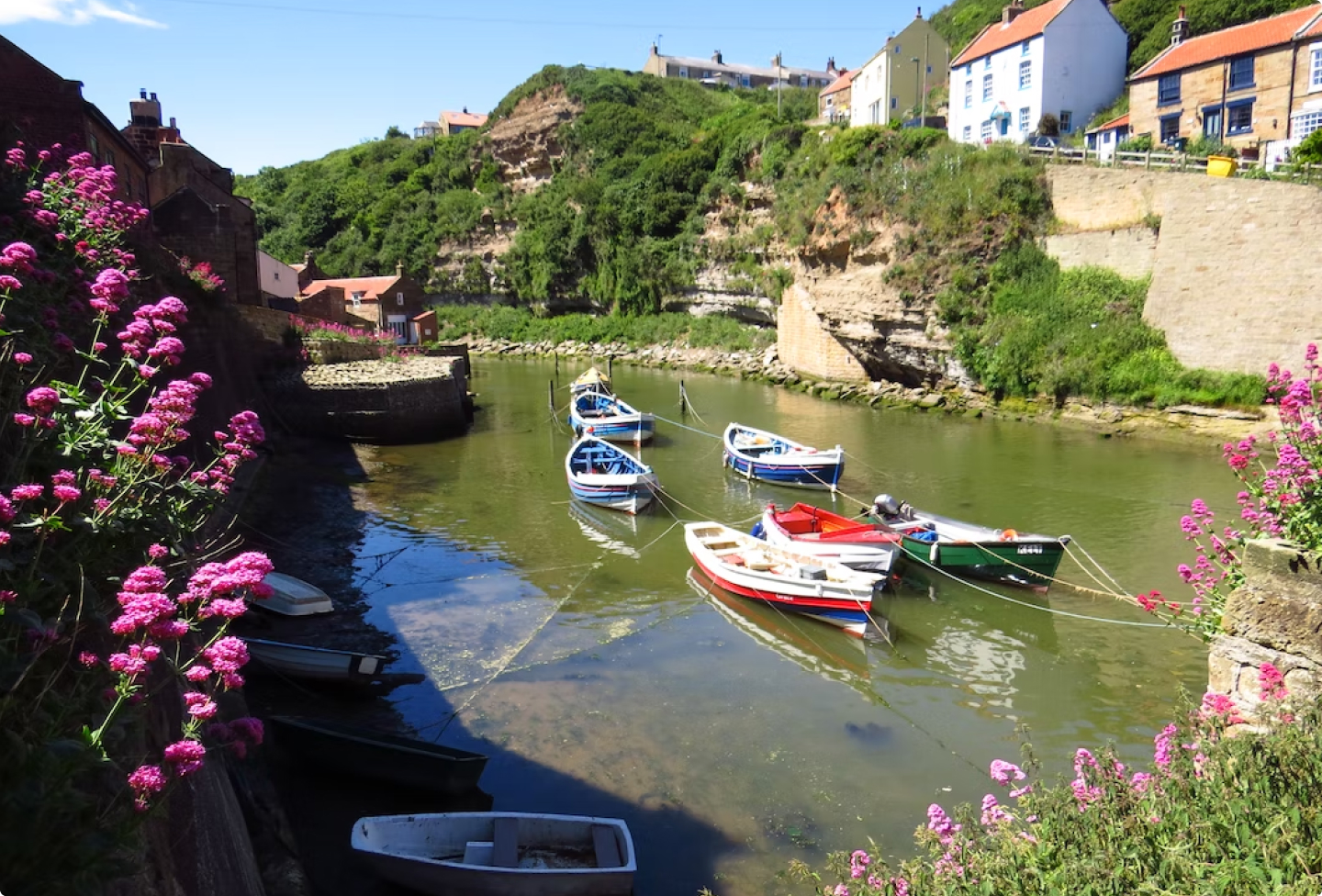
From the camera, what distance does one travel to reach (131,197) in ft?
78.0

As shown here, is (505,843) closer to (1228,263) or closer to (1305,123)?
(1228,263)

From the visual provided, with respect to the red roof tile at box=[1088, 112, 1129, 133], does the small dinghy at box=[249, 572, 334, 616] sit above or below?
below

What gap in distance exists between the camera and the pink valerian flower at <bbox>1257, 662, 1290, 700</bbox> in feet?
19.6

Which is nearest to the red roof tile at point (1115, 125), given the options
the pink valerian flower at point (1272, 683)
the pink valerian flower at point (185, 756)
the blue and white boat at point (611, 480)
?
the blue and white boat at point (611, 480)

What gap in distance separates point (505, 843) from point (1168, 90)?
129 ft

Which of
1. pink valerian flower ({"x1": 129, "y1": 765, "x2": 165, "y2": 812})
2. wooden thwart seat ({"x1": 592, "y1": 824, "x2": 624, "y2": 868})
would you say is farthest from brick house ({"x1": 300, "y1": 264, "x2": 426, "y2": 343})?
pink valerian flower ({"x1": 129, "y1": 765, "x2": 165, "y2": 812})

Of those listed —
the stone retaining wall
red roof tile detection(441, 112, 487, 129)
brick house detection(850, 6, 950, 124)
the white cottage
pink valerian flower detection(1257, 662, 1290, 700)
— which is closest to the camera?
pink valerian flower detection(1257, 662, 1290, 700)

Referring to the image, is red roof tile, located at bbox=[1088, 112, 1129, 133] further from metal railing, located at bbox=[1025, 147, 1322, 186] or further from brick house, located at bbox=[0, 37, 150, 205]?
brick house, located at bbox=[0, 37, 150, 205]

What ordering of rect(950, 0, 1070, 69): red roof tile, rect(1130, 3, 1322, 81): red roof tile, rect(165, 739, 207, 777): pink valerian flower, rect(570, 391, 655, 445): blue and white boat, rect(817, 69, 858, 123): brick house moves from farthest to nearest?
rect(817, 69, 858, 123): brick house < rect(950, 0, 1070, 69): red roof tile < rect(1130, 3, 1322, 81): red roof tile < rect(570, 391, 655, 445): blue and white boat < rect(165, 739, 207, 777): pink valerian flower

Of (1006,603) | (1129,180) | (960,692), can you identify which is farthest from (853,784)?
(1129,180)

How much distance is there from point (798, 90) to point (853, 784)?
324 ft

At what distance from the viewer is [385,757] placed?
350 inches

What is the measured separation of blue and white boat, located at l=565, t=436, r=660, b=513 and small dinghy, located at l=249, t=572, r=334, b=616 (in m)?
8.05

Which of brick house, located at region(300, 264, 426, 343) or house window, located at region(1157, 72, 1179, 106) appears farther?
brick house, located at region(300, 264, 426, 343)
